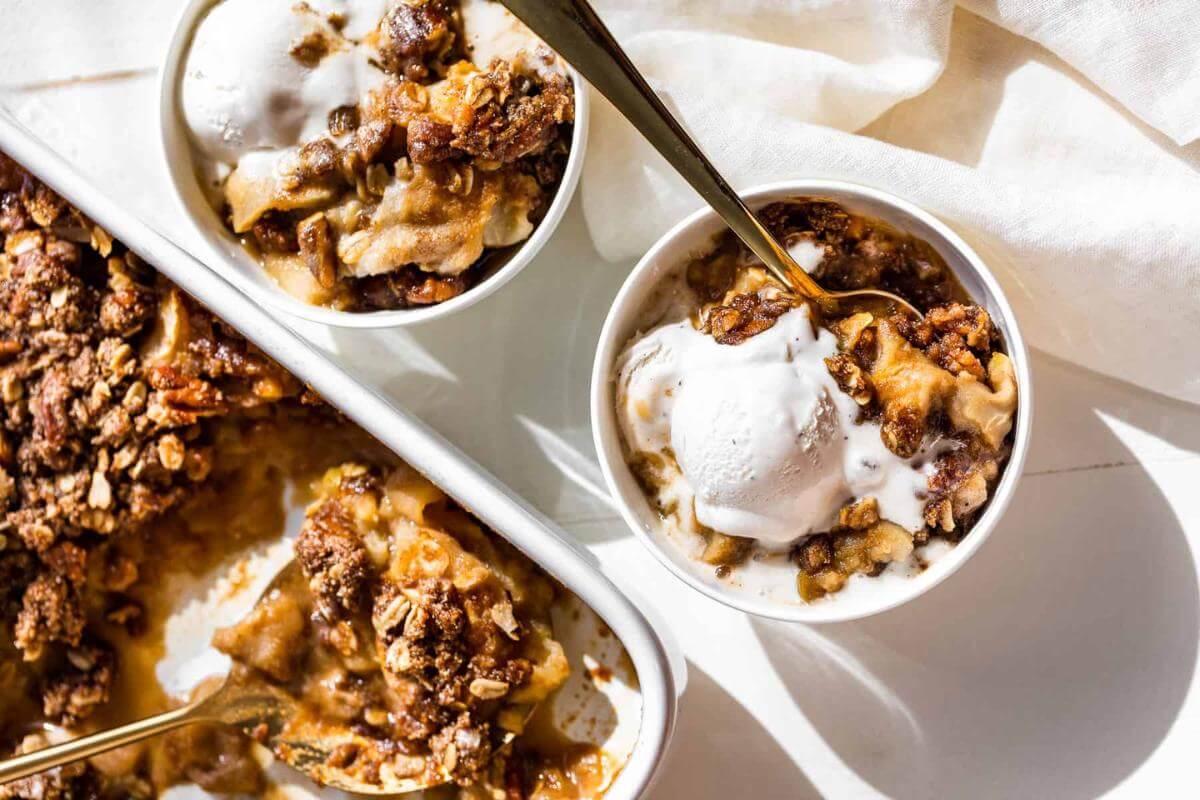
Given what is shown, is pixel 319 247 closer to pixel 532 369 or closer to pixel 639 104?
pixel 532 369

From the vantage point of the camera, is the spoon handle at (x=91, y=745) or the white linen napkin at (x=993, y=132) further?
the spoon handle at (x=91, y=745)

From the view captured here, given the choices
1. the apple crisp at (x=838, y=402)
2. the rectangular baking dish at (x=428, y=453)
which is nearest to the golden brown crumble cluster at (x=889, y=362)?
the apple crisp at (x=838, y=402)

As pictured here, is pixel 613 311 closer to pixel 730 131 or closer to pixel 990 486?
pixel 730 131

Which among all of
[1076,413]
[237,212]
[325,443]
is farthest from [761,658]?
[237,212]

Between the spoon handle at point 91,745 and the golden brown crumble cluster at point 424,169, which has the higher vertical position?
the golden brown crumble cluster at point 424,169

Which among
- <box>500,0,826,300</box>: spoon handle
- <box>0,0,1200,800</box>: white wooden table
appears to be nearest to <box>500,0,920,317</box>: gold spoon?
<box>500,0,826,300</box>: spoon handle

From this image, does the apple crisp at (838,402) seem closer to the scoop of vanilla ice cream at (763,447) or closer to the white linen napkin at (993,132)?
the scoop of vanilla ice cream at (763,447)
